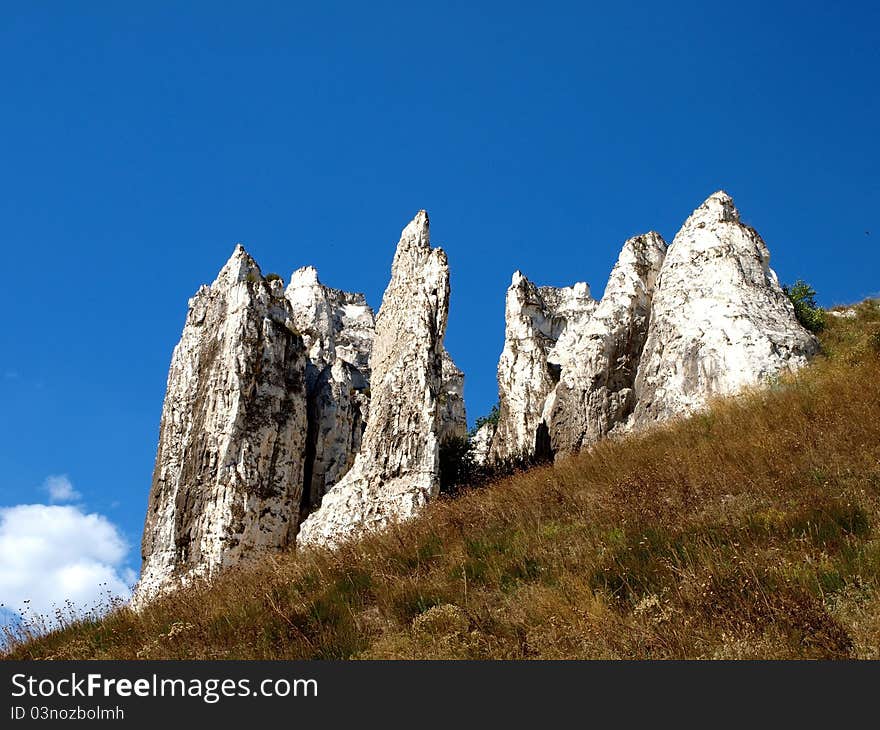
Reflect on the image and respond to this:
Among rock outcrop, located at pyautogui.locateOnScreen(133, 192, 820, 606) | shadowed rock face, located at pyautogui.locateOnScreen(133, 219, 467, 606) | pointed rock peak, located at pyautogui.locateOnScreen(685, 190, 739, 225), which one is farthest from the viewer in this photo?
pointed rock peak, located at pyautogui.locateOnScreen(685, 190, 739, 225)

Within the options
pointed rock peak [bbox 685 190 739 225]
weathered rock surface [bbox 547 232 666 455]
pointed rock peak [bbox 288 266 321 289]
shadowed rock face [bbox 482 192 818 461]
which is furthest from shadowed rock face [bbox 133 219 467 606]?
pointed rock peak [bbox 288 266 321 289]

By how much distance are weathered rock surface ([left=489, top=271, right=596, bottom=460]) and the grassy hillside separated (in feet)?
36.2

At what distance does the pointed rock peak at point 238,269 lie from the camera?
82.1 ft

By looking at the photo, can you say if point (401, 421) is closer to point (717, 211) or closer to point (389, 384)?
point (389, 384)

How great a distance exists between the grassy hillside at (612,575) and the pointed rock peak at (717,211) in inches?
431

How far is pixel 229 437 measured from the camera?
70.9 feet

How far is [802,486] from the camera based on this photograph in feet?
31.9

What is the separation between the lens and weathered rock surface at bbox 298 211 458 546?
58.6ft

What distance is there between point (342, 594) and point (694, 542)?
14.1ft

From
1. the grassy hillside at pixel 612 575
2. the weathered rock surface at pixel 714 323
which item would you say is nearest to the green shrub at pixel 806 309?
the weathered rock surface at pixel 714 323

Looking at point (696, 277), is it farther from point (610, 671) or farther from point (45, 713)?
point (45, 713)

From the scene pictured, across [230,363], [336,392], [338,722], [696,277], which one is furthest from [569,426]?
[338,722]

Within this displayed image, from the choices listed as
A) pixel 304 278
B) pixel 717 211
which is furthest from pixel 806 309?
pixel 304 278

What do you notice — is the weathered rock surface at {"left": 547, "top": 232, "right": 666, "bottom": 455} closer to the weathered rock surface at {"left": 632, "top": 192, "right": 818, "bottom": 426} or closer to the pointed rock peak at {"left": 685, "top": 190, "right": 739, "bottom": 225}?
the weathered rock surface at {"left": 632, "top": 192, "right": 818, "bottom": 426}
